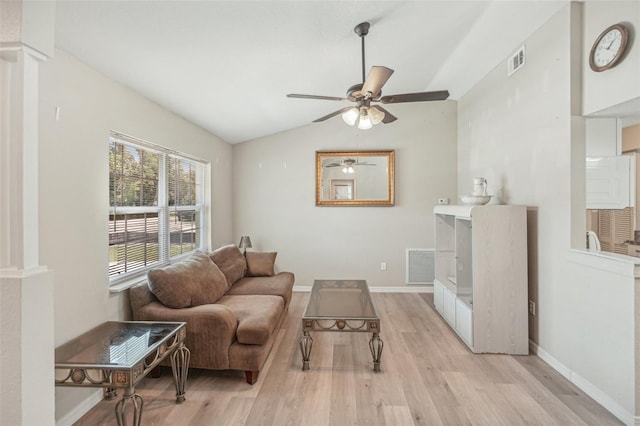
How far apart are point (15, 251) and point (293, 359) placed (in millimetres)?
2275

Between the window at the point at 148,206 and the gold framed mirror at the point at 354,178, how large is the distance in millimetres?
1868

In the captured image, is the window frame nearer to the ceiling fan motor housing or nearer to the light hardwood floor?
the light hardwood floor

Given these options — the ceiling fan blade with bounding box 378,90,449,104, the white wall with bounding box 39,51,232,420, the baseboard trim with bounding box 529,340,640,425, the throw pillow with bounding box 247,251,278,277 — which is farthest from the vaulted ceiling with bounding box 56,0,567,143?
the baseboard trim with bounding box 529,340,640,425

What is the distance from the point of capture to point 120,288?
7.93 feet

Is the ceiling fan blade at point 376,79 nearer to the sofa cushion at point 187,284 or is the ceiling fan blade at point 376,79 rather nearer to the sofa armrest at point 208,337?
the sofa armrest at point 208,337

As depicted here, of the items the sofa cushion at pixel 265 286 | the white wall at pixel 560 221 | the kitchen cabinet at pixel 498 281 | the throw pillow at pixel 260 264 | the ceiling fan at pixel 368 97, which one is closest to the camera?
the white wall at pixel 560 221

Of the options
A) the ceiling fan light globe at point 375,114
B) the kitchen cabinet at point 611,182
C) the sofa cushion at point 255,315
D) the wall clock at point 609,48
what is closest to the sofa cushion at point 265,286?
the sofa cushion at point 255,315

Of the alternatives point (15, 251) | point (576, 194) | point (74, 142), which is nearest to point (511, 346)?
point (576, 194)

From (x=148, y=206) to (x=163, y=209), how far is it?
26cm

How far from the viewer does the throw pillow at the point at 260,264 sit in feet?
13.5

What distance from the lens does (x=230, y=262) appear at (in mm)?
3832

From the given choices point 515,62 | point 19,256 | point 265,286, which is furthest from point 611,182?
point 19,256

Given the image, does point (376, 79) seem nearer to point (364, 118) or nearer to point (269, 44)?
point (364, 118)

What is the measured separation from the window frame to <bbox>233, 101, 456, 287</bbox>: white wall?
89 centimetres
